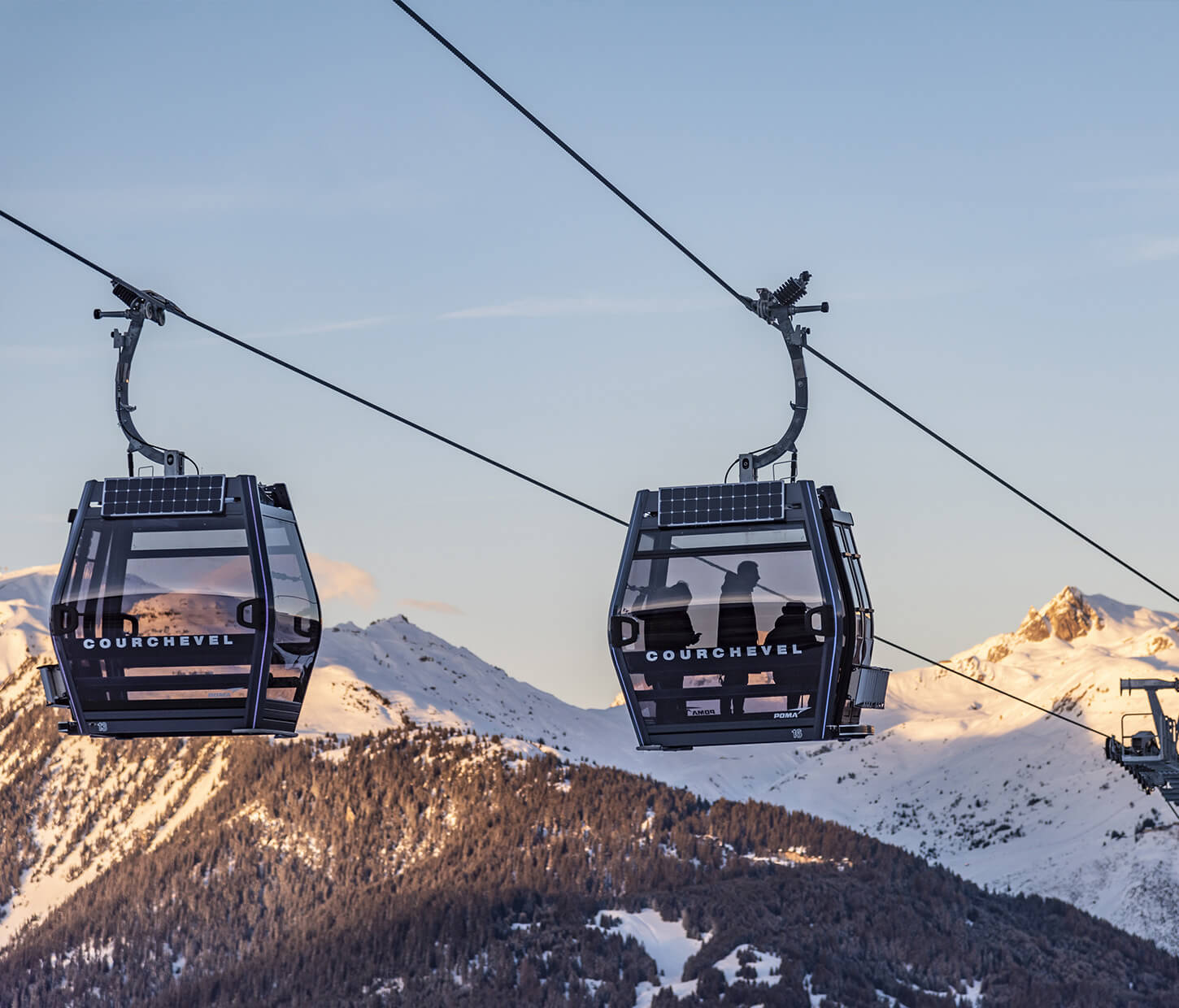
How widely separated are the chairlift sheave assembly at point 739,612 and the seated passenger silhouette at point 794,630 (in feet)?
0.04

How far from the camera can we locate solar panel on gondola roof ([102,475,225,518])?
74.9 ft

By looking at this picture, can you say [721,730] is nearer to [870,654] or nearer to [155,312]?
[870,654]

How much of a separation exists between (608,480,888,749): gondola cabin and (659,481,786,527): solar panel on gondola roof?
0.04 ft

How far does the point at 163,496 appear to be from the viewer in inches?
905

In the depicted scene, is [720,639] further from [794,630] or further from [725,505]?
[725,505]

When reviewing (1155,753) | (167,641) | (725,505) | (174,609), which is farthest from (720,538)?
(1155,753)

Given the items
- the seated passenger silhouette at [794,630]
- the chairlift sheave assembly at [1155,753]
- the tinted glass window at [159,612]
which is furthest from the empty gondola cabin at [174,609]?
the chairlift sheave assembly at [1155,753]

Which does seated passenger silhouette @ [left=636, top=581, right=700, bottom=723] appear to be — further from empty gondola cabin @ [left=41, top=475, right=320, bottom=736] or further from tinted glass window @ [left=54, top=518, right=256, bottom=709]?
tinted glass window @ [left=54, top=518, right=256, bottom=709]

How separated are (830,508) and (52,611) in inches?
362

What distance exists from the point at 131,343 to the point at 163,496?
1947 millimetres

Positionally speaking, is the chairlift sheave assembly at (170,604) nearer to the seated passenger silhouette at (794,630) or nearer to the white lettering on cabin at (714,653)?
the white lettering on cabin at (714,653)

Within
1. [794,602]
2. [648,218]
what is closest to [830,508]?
[794,602]

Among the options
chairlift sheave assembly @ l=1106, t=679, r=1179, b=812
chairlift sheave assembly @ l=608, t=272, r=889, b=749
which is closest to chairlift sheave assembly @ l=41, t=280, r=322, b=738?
chairlift sheave assembly @ l=608, t=272, r=889, b=749

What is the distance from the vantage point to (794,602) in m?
22.7
